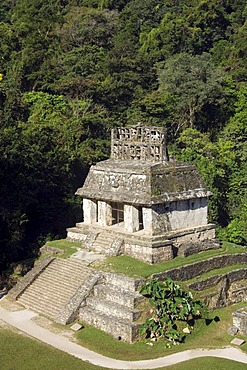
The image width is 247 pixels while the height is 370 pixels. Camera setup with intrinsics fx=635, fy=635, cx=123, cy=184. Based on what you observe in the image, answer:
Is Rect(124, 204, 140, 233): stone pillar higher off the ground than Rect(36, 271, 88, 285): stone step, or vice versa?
Rect(124, 204, 140, 233): stone pillar

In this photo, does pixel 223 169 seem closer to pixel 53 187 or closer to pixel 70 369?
pixel 53 187

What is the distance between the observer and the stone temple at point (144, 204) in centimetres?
2200

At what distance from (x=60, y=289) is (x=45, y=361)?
436 cm

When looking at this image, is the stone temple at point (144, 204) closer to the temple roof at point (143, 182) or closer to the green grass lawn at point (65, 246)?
the temple roof at point (143, 182)

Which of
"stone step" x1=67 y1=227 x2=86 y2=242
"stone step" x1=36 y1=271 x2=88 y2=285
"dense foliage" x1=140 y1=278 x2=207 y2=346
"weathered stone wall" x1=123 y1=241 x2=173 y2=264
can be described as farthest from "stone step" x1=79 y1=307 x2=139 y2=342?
"stone step" x1=67 y1=227 x2=86 y2=242

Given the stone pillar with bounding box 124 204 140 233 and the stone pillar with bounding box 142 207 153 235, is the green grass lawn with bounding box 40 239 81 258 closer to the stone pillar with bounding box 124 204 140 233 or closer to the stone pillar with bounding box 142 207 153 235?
the stone pillar with bounding box 124 204 140 233

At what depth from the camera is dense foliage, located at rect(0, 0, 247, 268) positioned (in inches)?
1055

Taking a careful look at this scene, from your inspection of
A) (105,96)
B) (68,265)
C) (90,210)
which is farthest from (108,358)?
(105,96)

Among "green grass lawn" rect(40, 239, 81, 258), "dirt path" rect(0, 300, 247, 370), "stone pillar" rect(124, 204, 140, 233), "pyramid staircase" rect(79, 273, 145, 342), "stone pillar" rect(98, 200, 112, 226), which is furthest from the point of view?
"stone pillar" rect(98, 200, 112, 226)

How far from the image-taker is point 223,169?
1355 inches

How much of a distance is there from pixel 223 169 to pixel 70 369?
20.1m

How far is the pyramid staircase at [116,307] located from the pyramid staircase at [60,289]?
1.17 ft

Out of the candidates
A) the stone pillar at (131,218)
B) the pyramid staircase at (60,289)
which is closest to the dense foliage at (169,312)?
the pyramid staircase at (60,289)

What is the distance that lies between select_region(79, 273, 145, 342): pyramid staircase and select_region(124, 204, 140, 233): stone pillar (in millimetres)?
2581
